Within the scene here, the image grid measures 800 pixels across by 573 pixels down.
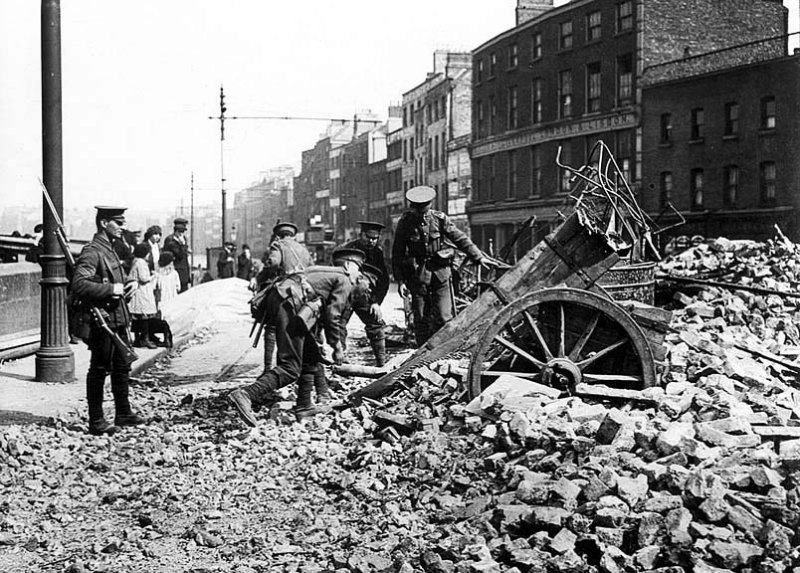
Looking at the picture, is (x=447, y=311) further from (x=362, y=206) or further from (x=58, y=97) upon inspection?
(x=362, y=206)

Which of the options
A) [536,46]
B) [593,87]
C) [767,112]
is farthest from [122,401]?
[536,46]

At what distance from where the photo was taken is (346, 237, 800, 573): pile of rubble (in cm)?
432

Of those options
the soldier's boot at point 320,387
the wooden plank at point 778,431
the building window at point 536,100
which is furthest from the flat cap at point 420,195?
the building window at point 536,100

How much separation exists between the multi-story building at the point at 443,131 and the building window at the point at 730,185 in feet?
67.8

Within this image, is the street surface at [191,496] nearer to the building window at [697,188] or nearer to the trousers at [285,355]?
the trousers at [285,355]

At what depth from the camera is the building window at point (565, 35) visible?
Answer: 130ft

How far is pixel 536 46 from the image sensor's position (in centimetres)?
4203

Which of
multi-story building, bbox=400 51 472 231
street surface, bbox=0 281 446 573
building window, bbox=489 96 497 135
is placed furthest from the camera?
multi-story building, bbox=400 51 472 231

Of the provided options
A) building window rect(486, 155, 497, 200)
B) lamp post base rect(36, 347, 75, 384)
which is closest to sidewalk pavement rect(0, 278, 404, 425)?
lamp post base rect(36, 347, 75, 384)

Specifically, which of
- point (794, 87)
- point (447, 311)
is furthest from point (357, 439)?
point (794, 87)

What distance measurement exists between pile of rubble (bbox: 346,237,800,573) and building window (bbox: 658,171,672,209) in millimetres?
27104

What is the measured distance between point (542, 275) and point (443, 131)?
50.1 m

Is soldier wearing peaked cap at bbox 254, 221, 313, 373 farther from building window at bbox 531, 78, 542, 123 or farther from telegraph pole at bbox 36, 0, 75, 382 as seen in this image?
building window at bbox 531, 78, 542, 123

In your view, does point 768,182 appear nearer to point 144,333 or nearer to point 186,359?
point 186,359
